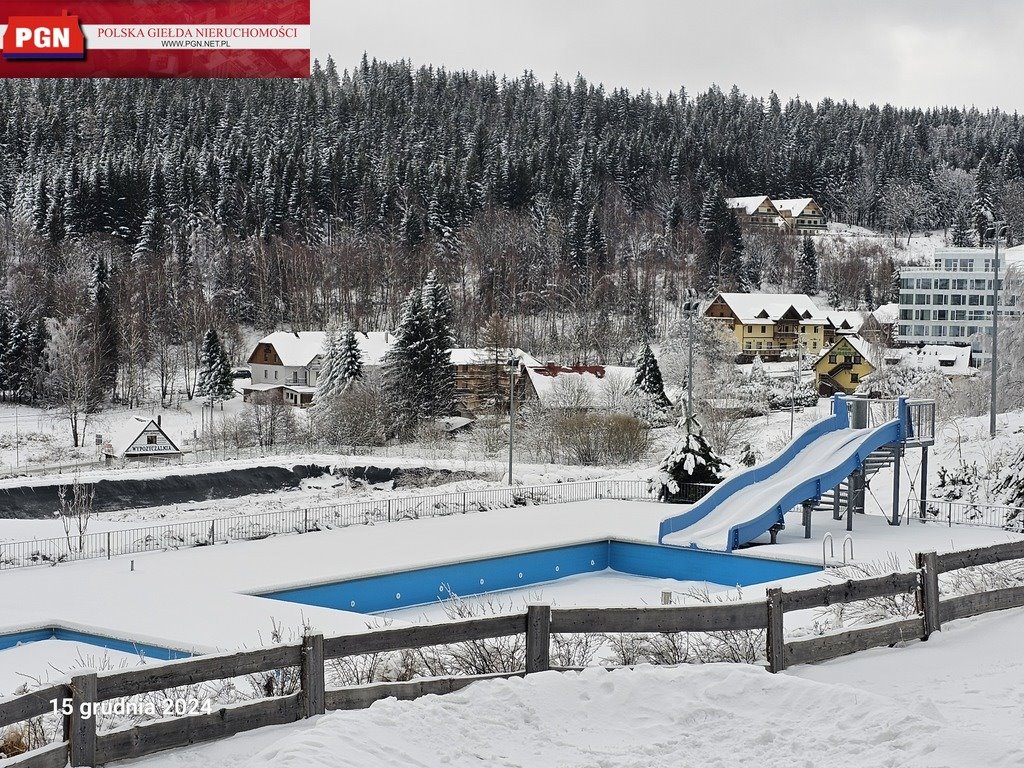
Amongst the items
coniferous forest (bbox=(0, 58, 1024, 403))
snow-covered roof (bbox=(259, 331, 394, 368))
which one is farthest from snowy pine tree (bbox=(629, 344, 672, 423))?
snow-covered roof (bbox=(259, 331, 394, 368))

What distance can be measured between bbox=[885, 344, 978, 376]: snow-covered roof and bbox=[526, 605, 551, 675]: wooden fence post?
232ft

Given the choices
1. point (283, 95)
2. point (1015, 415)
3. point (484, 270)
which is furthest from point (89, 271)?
point (1015, 415)

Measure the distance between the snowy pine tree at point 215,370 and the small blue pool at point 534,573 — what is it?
140 feet

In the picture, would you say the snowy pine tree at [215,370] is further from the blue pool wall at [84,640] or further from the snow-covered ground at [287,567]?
the blue pool wall at [84,640]

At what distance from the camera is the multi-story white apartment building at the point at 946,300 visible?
88.4 m

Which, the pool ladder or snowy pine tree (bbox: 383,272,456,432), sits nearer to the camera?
the pool ladder

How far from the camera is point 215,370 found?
63250mm

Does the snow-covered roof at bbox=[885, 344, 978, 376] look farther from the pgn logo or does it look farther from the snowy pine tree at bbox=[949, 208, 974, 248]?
the pgn logo

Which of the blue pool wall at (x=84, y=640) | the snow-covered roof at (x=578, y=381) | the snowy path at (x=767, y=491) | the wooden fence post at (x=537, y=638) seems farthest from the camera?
the snow-covered roof at (x=578, y=381)

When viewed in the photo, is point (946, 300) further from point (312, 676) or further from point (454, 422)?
point (312, 676)

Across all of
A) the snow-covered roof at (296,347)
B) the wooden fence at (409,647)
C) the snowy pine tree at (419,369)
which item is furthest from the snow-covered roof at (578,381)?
the wooden fence at (409,647)

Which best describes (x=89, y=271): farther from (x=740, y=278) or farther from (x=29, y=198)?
(x=740, y=278)

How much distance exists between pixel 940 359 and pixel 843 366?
6772 millimetres

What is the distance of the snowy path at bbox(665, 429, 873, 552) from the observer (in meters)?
23.7
